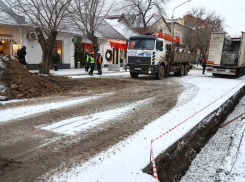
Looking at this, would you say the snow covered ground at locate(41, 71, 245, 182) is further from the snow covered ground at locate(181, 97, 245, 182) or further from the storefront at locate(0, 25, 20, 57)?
the storefront at locate(0, 25, 20, 57)

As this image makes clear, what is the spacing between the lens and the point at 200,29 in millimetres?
50500

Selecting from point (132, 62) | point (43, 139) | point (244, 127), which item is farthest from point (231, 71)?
point (43, 139)

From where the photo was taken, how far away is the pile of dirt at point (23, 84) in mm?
8898

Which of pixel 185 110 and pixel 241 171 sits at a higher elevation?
pixel 185 110

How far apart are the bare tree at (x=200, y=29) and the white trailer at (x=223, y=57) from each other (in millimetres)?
28044

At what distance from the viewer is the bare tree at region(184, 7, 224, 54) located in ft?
156

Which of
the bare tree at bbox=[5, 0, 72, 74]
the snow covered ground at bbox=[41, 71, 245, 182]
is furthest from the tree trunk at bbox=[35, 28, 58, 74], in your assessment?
the snow covered ground at bbox=[41, 71, 245, 182]

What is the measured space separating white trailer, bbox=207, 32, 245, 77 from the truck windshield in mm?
6567

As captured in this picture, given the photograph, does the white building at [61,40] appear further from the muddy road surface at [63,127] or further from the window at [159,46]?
the muddy road surface at [63,127]

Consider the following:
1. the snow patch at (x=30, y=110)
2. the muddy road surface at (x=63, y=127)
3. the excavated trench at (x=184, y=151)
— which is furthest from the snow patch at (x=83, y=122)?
the excavated trench at (x=184, y=151)

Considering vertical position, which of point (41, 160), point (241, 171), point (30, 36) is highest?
point (30, 36)

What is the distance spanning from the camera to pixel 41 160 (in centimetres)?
394

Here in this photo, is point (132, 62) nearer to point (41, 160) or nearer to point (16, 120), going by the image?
point (16, 120)

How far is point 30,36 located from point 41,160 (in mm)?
17843
